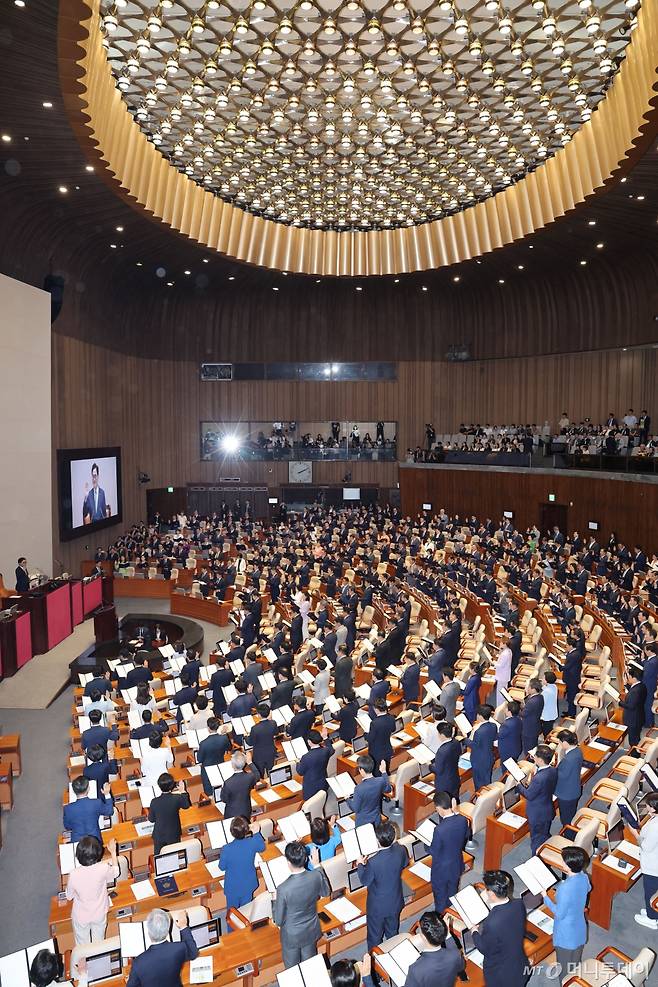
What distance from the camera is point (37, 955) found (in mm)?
4895

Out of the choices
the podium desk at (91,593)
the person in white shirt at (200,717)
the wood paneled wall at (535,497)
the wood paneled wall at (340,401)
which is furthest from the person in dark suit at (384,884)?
the wood paneled wall at (340,401)

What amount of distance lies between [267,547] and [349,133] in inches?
531

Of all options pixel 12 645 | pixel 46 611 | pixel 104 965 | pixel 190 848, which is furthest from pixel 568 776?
pixel 46 611

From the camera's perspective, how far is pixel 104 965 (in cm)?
557

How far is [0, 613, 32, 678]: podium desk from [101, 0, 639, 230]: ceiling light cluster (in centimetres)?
1212

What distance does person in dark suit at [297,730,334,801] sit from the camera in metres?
8.56

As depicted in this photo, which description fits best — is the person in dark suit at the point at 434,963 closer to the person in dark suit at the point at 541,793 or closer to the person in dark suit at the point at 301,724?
the person in dark suit at the point at 541,793

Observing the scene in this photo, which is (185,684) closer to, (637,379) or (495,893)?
(495,893)

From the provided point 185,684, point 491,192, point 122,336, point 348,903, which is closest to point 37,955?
point 348,903

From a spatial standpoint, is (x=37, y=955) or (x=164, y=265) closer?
(x=37, y=955)

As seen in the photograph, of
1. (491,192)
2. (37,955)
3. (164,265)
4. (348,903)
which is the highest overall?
(491,192)

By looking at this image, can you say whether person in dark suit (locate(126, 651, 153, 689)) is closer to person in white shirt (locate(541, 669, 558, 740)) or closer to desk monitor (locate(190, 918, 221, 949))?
desk monitor (locate(190, 918, 221, 949))

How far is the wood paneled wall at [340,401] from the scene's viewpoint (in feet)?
99.5

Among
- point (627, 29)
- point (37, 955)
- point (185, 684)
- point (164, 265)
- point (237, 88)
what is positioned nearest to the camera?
point (37, 955)
